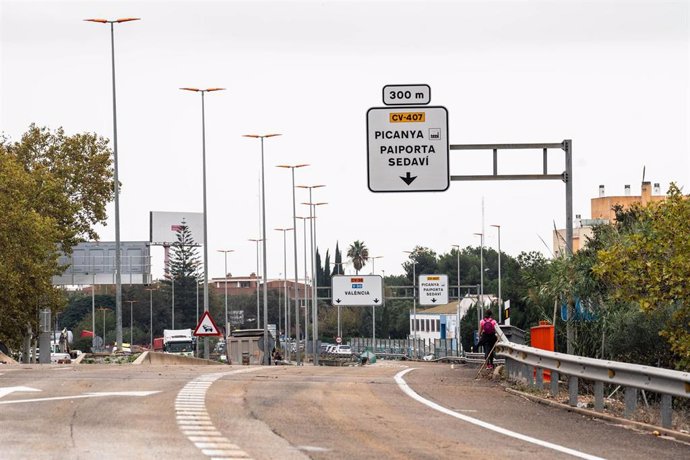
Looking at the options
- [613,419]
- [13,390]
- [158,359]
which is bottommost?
[158,359]

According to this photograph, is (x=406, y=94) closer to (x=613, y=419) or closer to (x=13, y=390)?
(x=13, y=390)

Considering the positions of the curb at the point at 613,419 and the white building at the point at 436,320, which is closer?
the curb at the point at 613,419

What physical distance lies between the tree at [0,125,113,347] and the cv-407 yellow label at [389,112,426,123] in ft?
100

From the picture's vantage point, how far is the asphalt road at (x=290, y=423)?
12.7 m

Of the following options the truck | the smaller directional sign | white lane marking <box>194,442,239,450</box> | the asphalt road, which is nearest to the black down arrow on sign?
the asphalt road

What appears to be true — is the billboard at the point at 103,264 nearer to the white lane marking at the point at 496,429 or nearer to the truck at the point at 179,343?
the truck at the point at 179,343

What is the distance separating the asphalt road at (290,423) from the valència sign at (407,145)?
25.9ft

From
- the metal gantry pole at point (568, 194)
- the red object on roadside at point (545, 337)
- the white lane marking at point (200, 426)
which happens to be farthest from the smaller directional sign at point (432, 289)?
the white lane marking at point (200, 426)

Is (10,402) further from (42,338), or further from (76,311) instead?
(76,311)

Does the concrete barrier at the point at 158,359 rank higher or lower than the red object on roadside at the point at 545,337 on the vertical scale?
lower

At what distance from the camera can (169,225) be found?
169500 millimetres

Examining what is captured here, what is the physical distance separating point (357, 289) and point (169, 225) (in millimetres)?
89719

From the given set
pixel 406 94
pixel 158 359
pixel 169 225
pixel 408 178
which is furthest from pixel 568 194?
pixel 169 225

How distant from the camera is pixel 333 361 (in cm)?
10631
